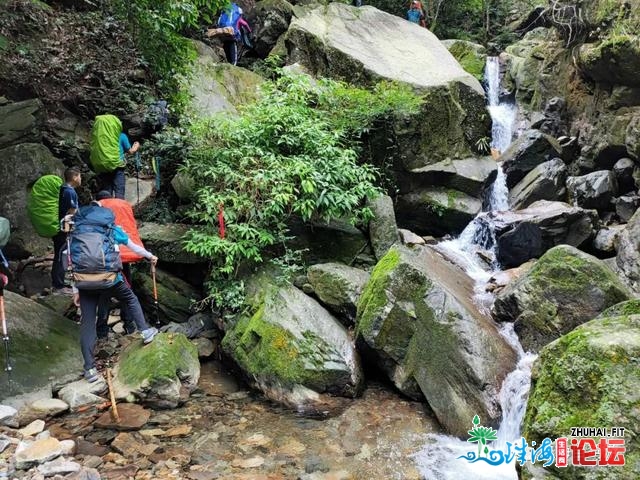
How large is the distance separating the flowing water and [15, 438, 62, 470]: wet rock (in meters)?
3.99

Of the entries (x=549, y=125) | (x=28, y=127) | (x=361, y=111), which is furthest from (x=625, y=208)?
(x=28, y=127)

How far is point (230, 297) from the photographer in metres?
7.52

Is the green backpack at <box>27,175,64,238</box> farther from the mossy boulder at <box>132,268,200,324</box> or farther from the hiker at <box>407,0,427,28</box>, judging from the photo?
the hiker at <box>407,0,427,28</box>

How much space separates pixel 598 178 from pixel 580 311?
661 centimetres

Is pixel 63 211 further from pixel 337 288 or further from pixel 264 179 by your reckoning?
pixel 337 288

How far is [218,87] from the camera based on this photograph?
12.1m

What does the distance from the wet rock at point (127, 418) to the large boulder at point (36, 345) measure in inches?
43.3

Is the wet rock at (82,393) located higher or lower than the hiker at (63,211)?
lower

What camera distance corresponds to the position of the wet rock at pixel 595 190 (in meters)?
11.6

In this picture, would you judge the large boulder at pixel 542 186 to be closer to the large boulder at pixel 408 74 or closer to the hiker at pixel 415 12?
the large boulder at pixel 408 74

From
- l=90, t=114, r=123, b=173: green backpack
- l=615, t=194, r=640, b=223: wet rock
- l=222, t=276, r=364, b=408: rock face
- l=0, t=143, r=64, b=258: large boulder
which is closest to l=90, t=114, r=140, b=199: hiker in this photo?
l=90, t=114, r=123, b=173: green backpack

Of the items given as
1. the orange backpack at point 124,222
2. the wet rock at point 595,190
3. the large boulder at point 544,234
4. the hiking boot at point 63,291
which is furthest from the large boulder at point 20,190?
the wet rock at point 595,190

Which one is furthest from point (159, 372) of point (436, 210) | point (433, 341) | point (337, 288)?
point (436, 210)

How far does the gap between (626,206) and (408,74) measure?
631cm
